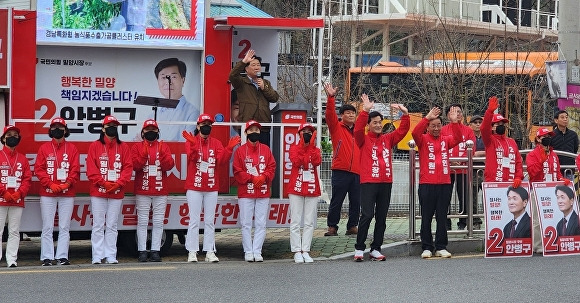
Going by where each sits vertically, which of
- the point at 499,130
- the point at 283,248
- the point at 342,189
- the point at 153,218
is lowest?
the point at 283,248

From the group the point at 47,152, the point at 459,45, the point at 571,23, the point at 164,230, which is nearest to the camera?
the point at 47,152

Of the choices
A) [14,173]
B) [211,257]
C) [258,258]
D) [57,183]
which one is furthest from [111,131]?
[258,258]

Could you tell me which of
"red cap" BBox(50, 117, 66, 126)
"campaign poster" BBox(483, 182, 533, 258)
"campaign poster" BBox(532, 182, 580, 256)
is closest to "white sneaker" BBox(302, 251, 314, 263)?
"campaign poster" BBox(483, 182, 533, 258)

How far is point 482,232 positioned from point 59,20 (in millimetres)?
6702

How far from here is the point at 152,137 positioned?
1421cm

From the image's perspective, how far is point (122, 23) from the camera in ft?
48.7

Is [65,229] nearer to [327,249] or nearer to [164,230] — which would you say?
[164,230]

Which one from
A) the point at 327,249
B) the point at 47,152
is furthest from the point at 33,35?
the point at 327,249

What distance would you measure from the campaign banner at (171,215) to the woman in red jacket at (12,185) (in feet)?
1.23

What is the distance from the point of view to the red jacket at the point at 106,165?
13906mm

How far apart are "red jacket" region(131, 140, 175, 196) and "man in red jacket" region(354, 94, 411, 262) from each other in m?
2.57

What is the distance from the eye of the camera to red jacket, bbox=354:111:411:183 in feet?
46.5

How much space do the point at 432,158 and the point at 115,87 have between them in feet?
15.0

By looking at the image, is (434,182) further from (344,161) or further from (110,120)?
(110,120)
